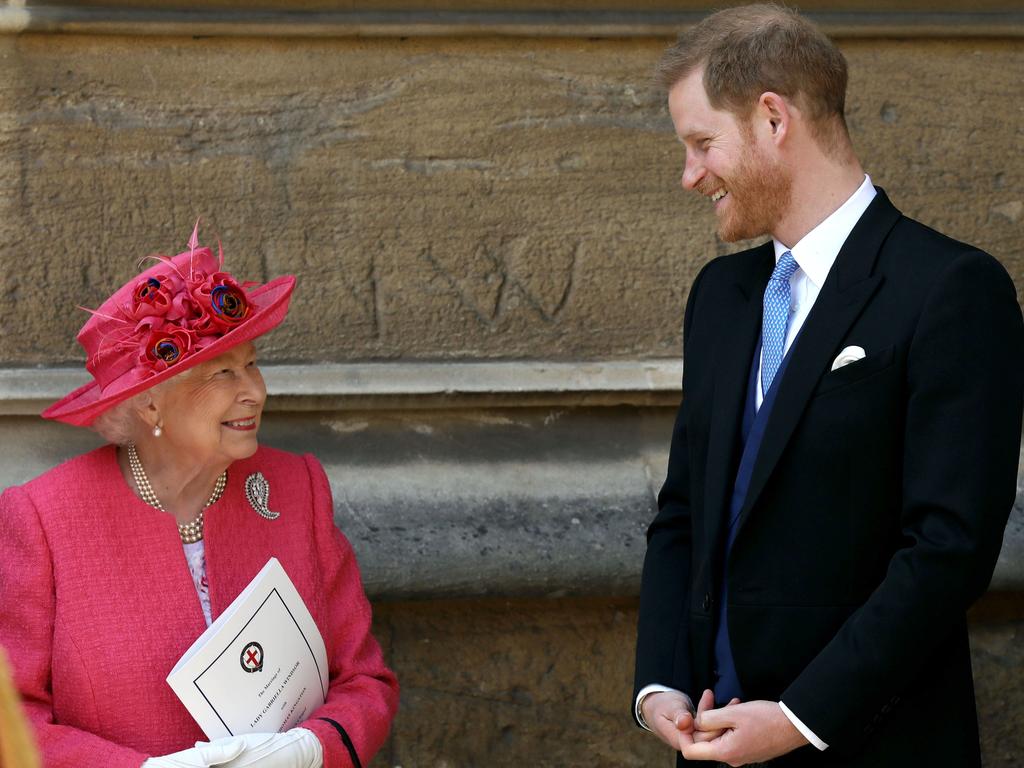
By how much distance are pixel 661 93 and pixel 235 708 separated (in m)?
1.85

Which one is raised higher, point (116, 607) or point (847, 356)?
point (847, 356)

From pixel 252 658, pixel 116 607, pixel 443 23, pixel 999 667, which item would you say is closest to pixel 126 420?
pixel 116 607

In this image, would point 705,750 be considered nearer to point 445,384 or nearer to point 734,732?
point 734,732

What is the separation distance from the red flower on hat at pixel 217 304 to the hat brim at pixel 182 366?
0.02m

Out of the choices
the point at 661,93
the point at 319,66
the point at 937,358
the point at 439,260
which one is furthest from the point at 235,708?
the point at 661,93

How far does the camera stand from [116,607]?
226 centimetres

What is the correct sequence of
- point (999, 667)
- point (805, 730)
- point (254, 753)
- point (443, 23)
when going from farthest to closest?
point (999, 667)
point (443, 23)
point (254, 753)
point (805, 730)

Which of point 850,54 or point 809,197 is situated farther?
point 850,54

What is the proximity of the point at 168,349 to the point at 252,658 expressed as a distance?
0.52 metres

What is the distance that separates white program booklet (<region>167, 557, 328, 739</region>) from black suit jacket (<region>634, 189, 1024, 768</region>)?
1.89 feet

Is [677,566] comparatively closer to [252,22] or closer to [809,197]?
[809,197]

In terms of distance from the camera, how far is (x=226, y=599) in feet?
7.67

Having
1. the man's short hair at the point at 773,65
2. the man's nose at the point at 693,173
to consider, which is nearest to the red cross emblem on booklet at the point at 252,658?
the man's nose at the point at 693,173

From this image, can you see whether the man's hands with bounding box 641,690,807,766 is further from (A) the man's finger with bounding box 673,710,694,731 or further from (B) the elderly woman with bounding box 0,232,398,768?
(B) the elderly woman with bounding box 0,232,398,768
